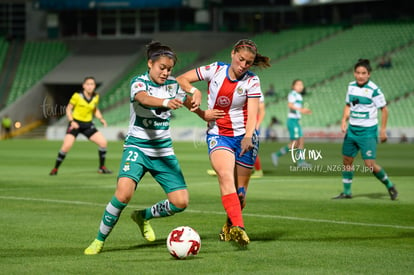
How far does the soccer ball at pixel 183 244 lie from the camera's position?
833cm

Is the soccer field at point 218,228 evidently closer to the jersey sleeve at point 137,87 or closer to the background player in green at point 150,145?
the background player in green at point 150,145

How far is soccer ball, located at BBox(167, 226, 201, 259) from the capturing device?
27.3ft

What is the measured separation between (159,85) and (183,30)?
170 feet

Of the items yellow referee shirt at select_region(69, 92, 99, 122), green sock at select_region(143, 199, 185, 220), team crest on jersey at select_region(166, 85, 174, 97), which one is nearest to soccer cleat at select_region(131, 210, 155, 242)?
green sock at select_region(143, 199, 185, 220)

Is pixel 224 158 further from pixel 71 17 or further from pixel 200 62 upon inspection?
pixel 71 17

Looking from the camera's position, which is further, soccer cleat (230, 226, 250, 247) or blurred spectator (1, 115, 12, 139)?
blurred spectator (1, 115, 12, 139)

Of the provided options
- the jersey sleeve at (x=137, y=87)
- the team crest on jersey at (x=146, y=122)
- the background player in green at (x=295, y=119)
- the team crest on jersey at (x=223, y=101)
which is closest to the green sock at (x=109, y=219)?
the team crest on jersey at (x=146, y=122)

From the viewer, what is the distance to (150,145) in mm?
9039

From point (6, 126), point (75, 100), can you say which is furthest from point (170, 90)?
point (6, 126)

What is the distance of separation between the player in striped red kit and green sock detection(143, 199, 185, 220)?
56cm

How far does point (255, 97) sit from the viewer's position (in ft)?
31.8

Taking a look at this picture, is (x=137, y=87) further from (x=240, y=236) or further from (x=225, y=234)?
(x=225, y=234)

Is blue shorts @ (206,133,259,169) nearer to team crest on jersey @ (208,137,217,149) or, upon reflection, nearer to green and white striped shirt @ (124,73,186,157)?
team crest on jersey @ (208,137,217,149)

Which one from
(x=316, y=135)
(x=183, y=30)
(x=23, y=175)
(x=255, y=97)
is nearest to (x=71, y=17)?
(x=183, y=30)
